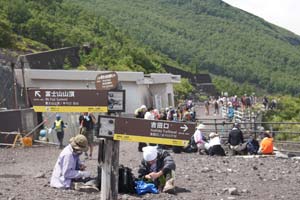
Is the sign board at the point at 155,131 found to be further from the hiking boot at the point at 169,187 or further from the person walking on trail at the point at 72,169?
the hiking boot at the point at 169,187

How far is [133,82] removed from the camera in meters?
29.7

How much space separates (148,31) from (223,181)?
478 feet

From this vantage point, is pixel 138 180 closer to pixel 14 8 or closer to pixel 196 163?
pixel 196 163

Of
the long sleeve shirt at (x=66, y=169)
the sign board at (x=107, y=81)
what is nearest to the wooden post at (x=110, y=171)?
the sign board at (x=107, y=81)

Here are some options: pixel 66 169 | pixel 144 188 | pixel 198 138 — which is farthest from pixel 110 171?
pixel 198 138

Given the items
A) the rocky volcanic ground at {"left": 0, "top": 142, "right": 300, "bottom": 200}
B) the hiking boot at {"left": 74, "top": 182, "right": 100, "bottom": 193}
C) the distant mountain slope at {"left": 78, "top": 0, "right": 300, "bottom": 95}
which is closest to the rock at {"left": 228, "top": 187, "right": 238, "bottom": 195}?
the rocky volcanic ground at {"left": 0, "top": 142, "right": 300, "bottom": 200}

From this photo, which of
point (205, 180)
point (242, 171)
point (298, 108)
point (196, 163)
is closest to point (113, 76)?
point (205, 180)

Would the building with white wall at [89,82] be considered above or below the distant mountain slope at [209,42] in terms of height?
below

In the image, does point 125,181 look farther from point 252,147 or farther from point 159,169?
point 252,147

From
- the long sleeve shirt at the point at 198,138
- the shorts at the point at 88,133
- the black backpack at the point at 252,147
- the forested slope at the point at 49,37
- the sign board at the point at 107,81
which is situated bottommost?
the black backpack at the point at 252,147

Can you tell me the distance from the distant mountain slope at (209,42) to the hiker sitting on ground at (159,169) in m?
133

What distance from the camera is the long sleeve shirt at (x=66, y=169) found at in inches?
416

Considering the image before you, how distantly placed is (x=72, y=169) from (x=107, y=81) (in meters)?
1.88

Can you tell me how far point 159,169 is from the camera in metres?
11.1
